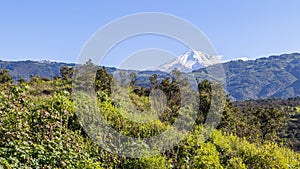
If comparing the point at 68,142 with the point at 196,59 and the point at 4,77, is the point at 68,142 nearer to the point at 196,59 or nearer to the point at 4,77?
the point at 196,59

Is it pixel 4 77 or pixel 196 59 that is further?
pixel 4 77

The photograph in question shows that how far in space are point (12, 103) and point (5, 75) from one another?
81.8 feet

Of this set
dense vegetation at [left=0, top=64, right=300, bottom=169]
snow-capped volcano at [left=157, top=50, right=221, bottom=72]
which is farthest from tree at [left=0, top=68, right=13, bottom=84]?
dense vegetation at [left=0, top=64, right=300, bottom=169]

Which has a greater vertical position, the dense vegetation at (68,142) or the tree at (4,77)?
the tree at (4,77)

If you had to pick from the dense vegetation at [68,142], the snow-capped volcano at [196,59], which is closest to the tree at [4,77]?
the snow-capped volcano at [196,59]

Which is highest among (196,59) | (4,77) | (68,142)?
(196,59)

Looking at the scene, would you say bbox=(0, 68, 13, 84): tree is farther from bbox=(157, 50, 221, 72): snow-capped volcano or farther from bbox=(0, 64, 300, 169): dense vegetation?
bbox=(0, 64, 300, 169): dense vegetation

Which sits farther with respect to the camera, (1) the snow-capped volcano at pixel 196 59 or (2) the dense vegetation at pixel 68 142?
(1) the snow-capped volcano at pixel 196 59

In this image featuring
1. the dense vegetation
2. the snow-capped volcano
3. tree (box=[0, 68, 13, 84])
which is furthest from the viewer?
tree (box=[0, 68, 13, 84])

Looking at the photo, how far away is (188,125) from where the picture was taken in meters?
9.40

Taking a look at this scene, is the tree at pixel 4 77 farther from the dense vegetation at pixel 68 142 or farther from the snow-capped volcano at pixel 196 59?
the dense vegetation at pixel 68 142

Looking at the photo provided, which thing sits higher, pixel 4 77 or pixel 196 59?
pixel 196 59

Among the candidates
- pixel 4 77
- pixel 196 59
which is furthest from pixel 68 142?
pixel 4 77

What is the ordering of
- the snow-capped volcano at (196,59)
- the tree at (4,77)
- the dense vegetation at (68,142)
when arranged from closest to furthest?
the dense vegetation at (68,142) < the snow-capped volcano at (196,59) < the tree at (4,77)
